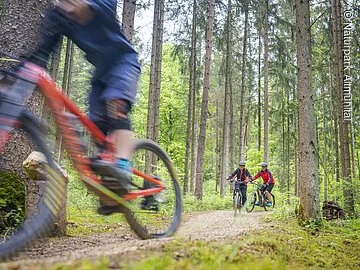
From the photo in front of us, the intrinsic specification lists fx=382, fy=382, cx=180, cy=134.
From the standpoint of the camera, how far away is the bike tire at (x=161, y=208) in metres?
3.95

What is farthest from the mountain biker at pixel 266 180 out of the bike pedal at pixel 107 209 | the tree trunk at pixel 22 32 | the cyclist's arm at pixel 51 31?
the cyclist's arm at pixel 51 31

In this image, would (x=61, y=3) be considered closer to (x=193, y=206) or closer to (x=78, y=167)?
(x=78, y=167)

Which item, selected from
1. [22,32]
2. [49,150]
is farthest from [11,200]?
[22,32]

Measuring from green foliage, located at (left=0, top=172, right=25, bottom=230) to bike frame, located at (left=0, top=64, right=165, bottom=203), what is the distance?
1.76m

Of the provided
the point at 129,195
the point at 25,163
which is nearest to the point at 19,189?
the point at 25,163

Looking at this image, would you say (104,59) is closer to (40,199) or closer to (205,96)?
(40,199)

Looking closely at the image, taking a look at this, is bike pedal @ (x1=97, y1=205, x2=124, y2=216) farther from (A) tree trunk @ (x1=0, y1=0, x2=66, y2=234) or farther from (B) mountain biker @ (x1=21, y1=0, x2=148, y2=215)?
(A) tree trunk @ (x1=0, y1=0, x2=66, y2=234)

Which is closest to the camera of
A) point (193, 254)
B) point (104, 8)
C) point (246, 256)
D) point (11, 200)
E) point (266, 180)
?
point (193, 254)

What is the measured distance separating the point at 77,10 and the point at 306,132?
5850 mm

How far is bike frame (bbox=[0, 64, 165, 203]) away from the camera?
268cm

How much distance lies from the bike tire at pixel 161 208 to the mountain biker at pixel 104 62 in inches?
22.1

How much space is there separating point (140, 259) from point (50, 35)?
6.83 ft

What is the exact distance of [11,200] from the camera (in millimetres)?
4625

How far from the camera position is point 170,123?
31.1m
